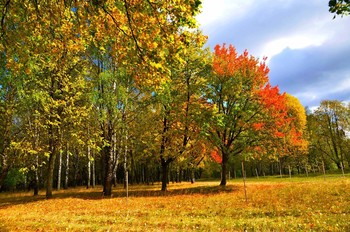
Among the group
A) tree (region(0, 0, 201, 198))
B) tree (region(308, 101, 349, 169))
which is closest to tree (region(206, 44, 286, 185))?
tree (region(0, 0, 201, 198))

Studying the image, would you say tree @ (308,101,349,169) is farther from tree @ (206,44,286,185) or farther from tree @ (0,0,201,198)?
tree @ (0,0,201,198)

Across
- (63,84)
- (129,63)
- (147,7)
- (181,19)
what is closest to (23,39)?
(129,63)

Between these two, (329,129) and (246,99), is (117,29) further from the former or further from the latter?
(329,129)

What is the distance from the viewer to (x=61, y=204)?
20234mm

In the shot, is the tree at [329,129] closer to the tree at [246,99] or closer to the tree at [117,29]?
the tree at [246,99]

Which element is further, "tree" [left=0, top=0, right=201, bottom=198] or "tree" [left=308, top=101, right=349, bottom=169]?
"tree" [left=308, top=101, right=349, bottom=169]

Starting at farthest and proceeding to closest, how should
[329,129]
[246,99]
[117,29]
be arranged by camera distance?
[329,129]
[246,99]
[117,29]

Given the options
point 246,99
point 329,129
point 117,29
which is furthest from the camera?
point 329,129

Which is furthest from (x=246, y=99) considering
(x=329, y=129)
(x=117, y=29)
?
(x=329, y=129)

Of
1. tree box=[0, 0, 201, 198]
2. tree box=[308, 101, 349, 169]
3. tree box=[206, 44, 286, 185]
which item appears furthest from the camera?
tree box=[308, 101, 349, 169]

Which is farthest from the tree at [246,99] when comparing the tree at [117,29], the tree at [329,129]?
the tree at [329,129]

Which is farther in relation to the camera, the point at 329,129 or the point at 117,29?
the point at 329,129

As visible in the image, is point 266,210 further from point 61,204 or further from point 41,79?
point 41,79

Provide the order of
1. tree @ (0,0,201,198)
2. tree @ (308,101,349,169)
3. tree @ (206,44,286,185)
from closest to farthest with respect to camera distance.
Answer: tree @ (0,0,201,198) < tree @ (206,44,286,185) < tree @ (308,101,349,169)
